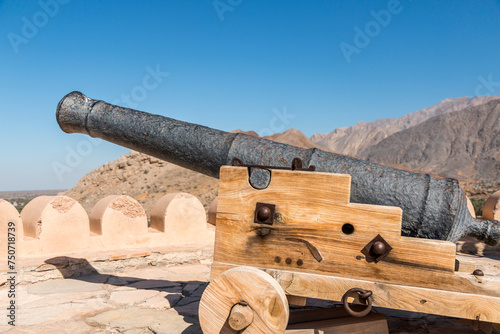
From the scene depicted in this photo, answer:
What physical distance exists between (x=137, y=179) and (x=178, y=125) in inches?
939

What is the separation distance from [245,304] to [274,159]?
940 mm

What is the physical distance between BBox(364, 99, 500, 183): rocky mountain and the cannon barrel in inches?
1696

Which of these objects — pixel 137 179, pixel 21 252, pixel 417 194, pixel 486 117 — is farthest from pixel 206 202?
pixel 486 117

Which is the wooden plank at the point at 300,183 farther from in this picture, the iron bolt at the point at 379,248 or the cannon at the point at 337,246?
the iron bolt at the point at 379,248

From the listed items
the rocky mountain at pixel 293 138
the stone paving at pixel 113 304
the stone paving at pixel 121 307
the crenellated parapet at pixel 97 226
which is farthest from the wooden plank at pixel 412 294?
the rocky mountain at pixel 293 138

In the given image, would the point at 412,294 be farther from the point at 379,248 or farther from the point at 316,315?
the point at 316,315

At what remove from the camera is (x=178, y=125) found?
10.1ft

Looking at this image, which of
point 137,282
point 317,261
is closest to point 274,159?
point 317,261

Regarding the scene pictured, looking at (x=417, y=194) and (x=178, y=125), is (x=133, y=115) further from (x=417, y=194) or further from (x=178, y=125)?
(x=417, y=194)

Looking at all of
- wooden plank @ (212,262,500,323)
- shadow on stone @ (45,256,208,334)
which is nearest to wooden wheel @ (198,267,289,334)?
wooden plank @ (212,262,500,323)

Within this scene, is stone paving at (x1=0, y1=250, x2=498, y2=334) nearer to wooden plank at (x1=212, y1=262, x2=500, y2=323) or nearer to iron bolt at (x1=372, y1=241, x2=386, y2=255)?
wooden plank at (x1=212, y1=262, x2=500, y2=323)

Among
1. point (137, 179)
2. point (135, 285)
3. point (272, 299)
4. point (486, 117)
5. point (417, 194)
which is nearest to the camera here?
point (272, 299)

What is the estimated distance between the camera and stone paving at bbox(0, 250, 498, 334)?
2.89m

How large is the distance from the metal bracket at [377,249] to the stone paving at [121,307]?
3.52 ft
